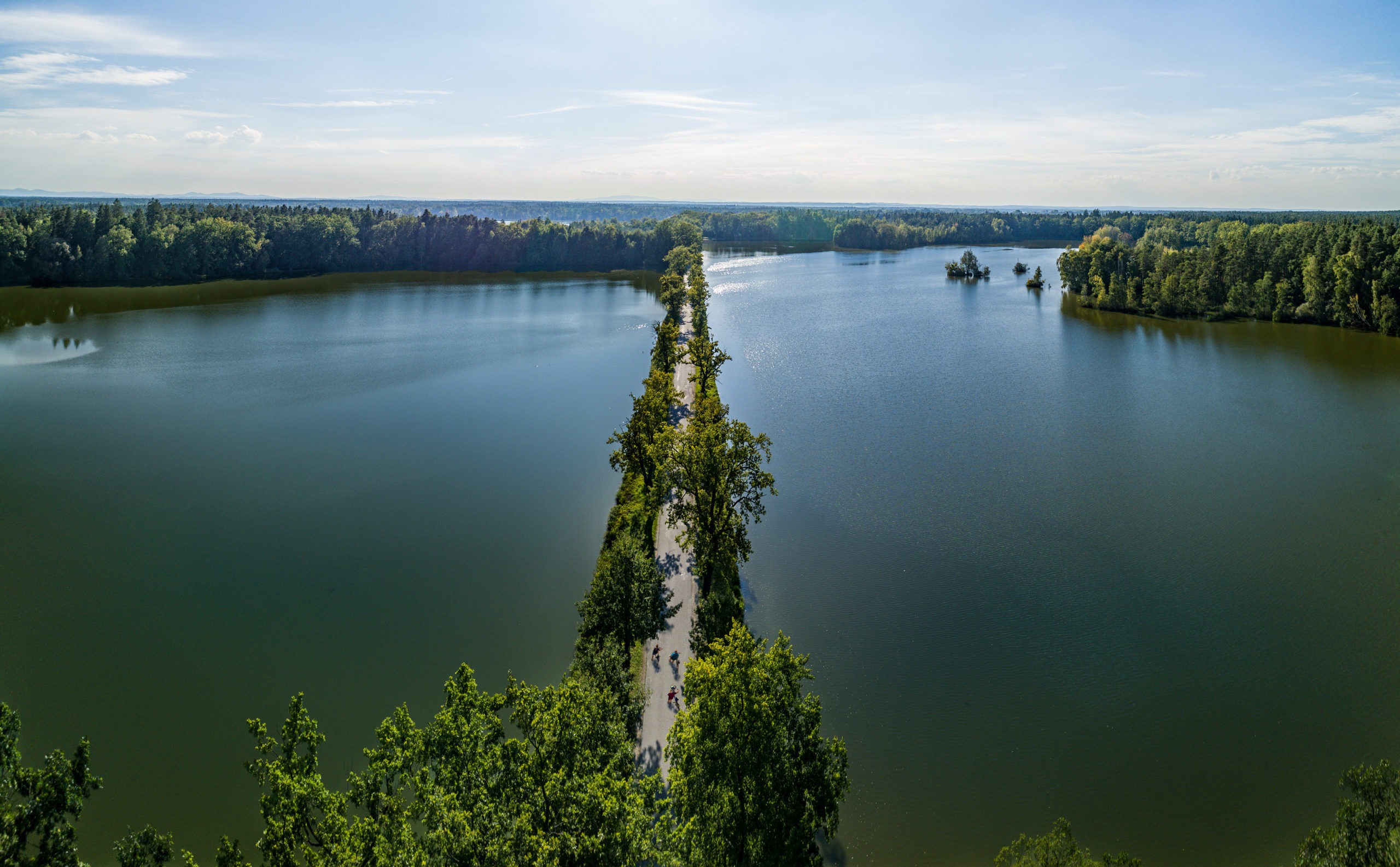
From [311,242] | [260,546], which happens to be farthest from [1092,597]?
[311,242]

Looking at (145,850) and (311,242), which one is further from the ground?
(311,242)

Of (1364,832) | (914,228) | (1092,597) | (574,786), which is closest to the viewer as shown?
(574,786)

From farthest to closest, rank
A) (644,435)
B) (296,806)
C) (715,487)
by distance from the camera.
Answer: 1. (644,435)
2. (715,487)
3. (296,806)

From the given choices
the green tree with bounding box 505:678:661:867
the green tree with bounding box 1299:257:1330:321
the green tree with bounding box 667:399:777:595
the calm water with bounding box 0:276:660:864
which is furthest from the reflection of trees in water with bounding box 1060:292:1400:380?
the green tree with bounding box 505:678:661:867

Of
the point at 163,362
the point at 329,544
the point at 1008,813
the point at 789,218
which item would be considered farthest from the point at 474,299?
the point at 789,218

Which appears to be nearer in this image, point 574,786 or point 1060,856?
point 574,786

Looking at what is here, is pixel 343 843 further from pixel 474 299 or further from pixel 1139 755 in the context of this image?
pixel 474 299

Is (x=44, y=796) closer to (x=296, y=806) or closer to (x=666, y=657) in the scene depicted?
(x=296, y=806)
